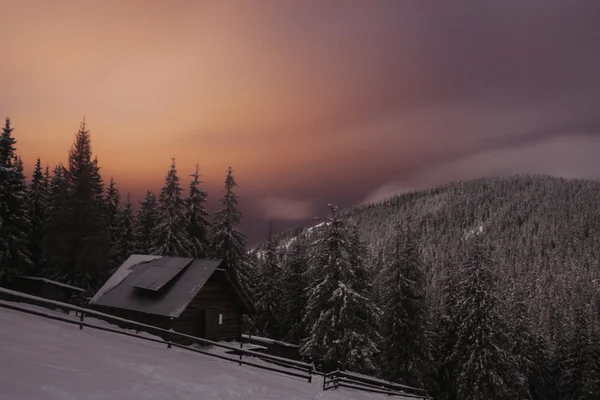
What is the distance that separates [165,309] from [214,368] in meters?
9.24

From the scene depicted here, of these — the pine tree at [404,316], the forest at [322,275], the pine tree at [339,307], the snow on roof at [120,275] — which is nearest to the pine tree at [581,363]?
the forest at [322,275]

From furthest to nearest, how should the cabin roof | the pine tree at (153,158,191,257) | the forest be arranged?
the pine tree at (153,158,191,257)
the forest
the cabin roof

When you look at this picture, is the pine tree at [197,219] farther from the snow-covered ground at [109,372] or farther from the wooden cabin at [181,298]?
the snow-covered ground at [109,372]

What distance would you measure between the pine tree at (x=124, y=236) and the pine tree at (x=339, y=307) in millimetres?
27426

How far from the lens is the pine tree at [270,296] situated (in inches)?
2045

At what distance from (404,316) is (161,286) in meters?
23.2

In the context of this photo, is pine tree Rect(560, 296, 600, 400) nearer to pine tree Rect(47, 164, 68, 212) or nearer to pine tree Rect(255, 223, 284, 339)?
pine tree Rect(255, 223, 284, 339)

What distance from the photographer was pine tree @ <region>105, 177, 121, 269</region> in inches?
2047

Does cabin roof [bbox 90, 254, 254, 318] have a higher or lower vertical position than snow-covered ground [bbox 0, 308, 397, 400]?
higher

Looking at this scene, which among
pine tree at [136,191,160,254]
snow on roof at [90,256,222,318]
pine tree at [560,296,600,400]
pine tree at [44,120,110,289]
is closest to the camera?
snow on roof at [90,256,222,318]

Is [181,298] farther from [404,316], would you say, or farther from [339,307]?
[404,316]

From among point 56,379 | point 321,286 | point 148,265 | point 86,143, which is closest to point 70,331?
point 56,379

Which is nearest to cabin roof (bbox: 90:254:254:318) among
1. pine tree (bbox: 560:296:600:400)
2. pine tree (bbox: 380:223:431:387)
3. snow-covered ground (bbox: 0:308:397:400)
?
snow-covered ground (bbox: 0:308:397:400)

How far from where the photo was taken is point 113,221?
55531 mm
